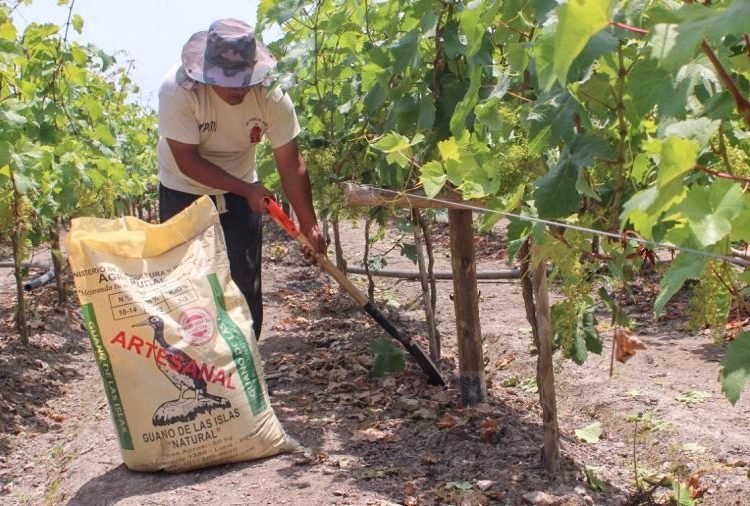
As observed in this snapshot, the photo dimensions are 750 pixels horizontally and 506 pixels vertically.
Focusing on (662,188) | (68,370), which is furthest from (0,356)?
(662,188)

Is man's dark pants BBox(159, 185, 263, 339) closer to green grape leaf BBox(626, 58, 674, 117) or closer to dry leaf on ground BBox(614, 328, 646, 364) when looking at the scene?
dry leaf on ground BBox(614, 328, 646, 364)

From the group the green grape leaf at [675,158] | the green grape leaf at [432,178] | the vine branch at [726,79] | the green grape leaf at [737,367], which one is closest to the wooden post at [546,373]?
the green grape leaf at [432,178]

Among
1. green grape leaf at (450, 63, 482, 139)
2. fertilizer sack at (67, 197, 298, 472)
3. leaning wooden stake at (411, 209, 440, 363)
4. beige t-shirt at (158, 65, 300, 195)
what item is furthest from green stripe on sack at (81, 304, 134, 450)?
leaning wooden stake at (411, 209, 440, 363)

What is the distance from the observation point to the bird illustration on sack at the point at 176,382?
10.8 feet

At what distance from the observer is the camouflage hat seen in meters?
3.61

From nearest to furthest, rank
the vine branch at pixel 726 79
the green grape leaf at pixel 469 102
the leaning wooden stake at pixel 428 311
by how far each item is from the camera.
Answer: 1. the vine branch at pixel 726 79
2. the green grape leaf at pixel 469 102
3. the leaning wooden stake at pixel 428 311

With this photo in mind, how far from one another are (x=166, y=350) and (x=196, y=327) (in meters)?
0.13

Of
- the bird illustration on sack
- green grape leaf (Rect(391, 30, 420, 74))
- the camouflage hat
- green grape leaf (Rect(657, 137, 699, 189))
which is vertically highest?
the camouflage hat

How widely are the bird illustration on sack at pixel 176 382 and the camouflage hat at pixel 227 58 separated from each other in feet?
3.05

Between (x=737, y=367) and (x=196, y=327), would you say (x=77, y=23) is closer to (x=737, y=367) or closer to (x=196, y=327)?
(x=196, y=327)

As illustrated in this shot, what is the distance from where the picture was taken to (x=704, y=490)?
3225 mm

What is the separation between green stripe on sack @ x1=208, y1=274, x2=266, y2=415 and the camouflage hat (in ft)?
2.43

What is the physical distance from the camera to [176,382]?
329 cm

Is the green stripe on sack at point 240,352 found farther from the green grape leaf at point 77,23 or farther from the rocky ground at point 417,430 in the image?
the green grape leaf at point 77,23
